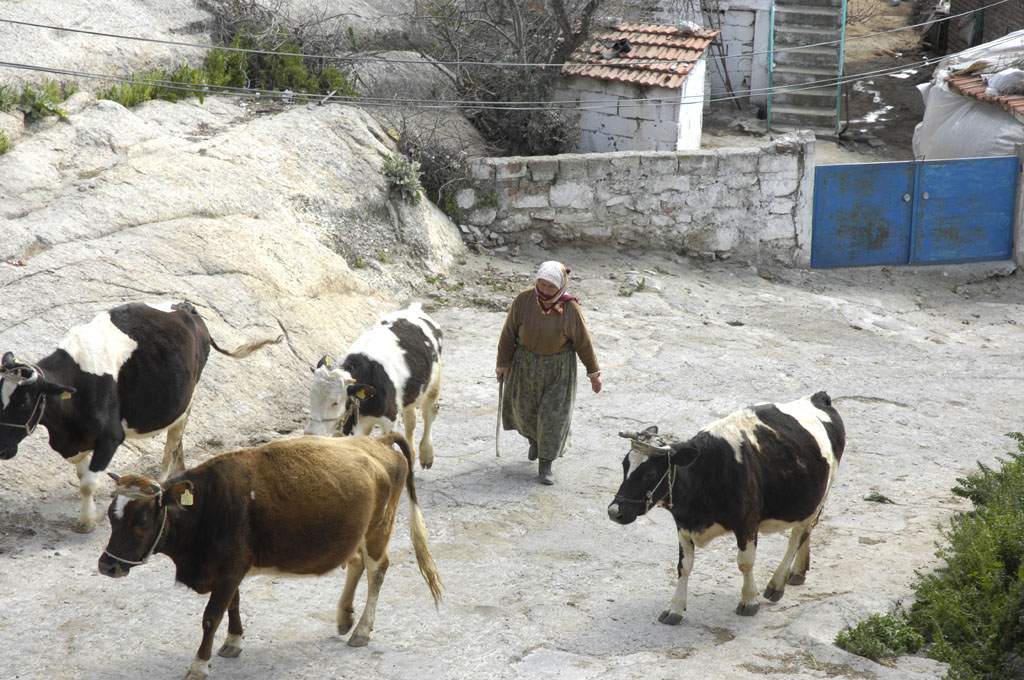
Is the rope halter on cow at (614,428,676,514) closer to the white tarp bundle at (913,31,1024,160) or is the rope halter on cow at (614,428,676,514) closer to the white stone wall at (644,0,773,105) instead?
the white tarp bundle at (913,31,1024,160)

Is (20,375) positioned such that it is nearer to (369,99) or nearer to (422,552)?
(422,552)

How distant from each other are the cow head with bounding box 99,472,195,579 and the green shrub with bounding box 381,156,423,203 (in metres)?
7.95

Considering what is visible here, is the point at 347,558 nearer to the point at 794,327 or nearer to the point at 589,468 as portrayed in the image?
the point at 589,468

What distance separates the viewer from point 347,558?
4965 millimetres

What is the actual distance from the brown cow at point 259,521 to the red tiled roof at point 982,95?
40.8 feet

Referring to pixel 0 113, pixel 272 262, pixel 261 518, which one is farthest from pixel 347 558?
pixel 0 113

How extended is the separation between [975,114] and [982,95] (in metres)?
0.30

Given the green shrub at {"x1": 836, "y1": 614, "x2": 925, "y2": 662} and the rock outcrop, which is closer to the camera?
the green shrub at {"x1": 836, "y1": 614, "x2": 925, "y2": 662}

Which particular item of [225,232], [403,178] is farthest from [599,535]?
[403,178]

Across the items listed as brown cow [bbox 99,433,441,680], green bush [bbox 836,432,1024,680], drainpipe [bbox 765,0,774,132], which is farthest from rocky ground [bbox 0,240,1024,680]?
drainpipe [bbox 765,0,774,132]

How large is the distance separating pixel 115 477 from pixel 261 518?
71 cm

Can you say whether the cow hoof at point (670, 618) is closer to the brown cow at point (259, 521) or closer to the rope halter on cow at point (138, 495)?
the brown cow at point (259, 521)

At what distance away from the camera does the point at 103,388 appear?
633 centimetres

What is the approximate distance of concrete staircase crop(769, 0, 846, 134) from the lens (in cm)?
1781
